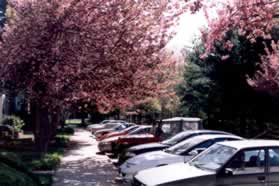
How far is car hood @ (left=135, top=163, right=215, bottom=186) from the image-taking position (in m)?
8.59

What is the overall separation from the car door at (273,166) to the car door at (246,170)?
8cm

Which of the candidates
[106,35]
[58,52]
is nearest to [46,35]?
[58,52]

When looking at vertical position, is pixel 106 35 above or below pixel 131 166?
above

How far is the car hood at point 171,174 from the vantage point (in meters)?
8.59

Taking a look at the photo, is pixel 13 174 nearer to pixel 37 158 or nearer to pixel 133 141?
pixel 37 158

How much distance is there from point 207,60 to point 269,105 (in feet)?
15.2

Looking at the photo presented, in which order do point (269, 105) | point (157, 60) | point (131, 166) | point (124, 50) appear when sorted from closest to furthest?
point (131, 166) → point (124, 50) → point (157, 60) → point (269, 105)

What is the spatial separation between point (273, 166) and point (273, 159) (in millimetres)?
138

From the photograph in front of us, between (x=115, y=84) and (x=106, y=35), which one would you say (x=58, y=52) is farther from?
(x=115, y=84)

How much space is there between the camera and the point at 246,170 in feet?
28.8

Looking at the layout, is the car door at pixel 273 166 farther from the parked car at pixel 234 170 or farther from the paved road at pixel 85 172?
the paved road at pixel 85 172

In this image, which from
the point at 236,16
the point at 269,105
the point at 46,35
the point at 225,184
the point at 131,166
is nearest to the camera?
the point at 225,184

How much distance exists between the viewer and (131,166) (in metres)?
12.9

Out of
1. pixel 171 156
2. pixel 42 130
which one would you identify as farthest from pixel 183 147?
pixel 42 130
